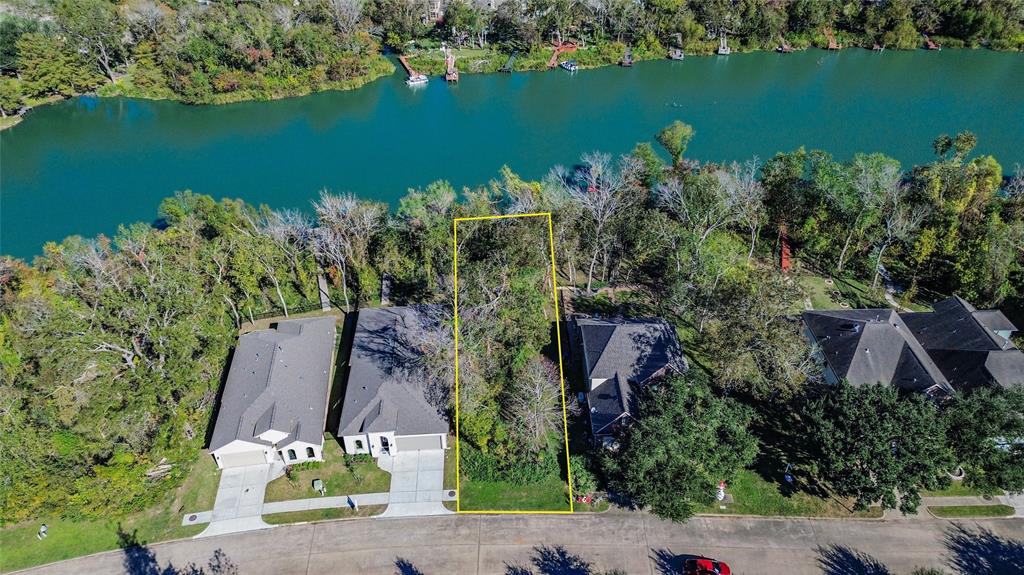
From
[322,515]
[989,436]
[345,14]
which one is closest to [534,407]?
[322,515]

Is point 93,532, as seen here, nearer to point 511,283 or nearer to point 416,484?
point 416,484

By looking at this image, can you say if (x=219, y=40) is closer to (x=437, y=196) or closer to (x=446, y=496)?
(x=437, y=196)

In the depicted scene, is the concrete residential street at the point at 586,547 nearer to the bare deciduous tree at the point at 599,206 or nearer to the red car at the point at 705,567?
the red car at the point at 705,567

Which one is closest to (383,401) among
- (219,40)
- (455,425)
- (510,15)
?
(455,425)

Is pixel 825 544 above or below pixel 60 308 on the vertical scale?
below

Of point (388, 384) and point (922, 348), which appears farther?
point (922, 348)

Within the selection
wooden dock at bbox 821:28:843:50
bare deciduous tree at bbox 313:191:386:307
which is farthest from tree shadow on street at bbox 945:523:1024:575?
wooden dock at bbox 821:28:843:50

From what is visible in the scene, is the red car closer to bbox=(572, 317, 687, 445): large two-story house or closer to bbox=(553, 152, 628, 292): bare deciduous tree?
bbox=(572, 317, 687, 445): large two-story house
